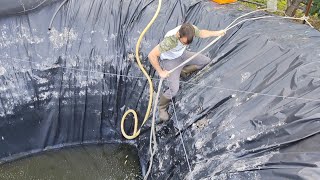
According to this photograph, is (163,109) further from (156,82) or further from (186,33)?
(186,33)

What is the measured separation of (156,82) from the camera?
527 cm

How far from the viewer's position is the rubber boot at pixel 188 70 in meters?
4.82

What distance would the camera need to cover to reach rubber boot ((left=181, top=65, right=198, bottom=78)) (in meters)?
4.82

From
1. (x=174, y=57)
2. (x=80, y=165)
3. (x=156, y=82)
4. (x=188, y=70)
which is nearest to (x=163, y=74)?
(x=174, y=57)

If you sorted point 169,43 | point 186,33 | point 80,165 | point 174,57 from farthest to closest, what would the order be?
point 80,165, point 174,57, point 169,43, point 186,33

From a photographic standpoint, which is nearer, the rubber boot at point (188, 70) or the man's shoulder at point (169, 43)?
the man's shoulder at point (169, 43)

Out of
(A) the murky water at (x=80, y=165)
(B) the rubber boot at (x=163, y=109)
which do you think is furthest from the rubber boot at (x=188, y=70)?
(A) the murky water at (x=80, y=165)

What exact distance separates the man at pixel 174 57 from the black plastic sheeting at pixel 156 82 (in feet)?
0.43

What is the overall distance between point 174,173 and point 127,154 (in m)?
1.32

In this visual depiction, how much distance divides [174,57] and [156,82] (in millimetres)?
669

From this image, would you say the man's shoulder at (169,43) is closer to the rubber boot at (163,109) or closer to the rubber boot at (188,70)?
the rubber boot at (188,70)

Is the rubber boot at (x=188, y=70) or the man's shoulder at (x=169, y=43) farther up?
the man's shoulder at (x=169, y=43)

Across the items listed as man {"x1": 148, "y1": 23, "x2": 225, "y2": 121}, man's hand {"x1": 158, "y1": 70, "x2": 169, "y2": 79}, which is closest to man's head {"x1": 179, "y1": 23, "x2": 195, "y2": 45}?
man {"x1": 148, "y1": 23, "x2": 225, "y2": 121}

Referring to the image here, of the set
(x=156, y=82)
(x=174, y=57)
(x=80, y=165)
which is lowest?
(x=80, y=165)
